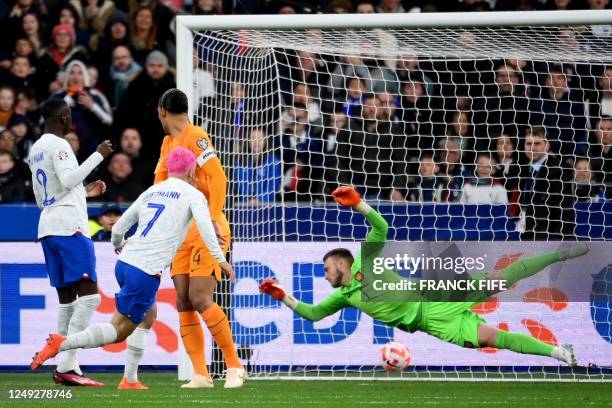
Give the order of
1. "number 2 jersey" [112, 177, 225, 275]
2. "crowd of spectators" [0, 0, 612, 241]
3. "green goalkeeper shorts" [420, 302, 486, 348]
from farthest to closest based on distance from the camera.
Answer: "crowd of spectators" [0, 0, 612, 241] < "green goalkeeper shorts" [420, 302, 486, 348] < "number 2 jersey" [112, 177, 225, 275]

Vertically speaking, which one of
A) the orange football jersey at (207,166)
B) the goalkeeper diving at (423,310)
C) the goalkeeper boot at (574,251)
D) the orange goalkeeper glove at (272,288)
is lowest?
the goalkeeper diving at (423,310)

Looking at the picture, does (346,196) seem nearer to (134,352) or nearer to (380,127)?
(134,352)

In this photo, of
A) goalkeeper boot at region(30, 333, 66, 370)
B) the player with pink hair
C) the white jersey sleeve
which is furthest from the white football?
goalkeeper boot at region(30, 333, 66, 370)

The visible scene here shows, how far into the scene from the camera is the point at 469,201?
11.2 metres

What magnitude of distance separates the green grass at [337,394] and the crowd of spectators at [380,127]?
2.07m

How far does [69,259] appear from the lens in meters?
9.13

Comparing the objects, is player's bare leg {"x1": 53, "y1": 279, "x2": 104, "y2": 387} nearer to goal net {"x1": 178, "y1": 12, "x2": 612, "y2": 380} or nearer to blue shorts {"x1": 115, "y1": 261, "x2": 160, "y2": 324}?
blue shorts {"x1": 115, "y1": 261, "x2": 160, "y2": 324}

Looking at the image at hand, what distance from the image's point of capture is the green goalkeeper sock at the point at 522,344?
955cm

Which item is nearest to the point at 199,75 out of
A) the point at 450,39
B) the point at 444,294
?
the point at 450,39

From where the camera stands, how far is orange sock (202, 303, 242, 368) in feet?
28.2

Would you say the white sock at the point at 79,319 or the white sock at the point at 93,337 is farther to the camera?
the white sock at the point at 79,319

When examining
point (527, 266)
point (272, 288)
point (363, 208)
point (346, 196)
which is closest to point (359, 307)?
point (272, 288)

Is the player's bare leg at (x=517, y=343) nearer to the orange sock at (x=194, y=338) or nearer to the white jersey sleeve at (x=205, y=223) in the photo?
the orange sock at (x=194, y=338)

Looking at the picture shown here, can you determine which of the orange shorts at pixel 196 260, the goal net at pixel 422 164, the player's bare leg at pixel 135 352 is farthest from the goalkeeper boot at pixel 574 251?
the player's bare leg at pixel 135 352
